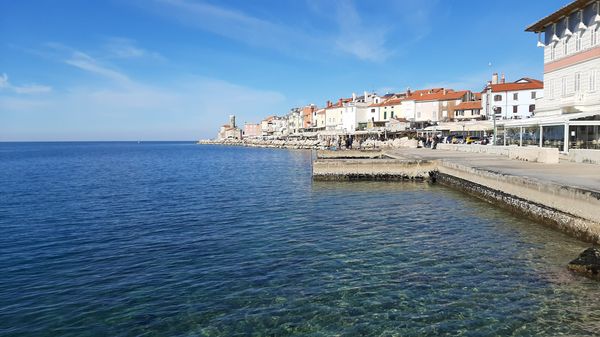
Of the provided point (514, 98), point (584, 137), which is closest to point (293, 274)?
point (584, 137)

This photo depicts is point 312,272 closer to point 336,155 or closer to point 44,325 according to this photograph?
point 44,325

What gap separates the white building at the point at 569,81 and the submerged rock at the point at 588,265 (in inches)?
705

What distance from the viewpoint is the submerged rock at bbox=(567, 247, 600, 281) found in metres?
9.52

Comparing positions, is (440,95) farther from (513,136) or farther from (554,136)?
(554,136)

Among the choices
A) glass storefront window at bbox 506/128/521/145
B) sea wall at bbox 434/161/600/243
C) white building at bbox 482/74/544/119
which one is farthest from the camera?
white building at bbox 482/74/544/119

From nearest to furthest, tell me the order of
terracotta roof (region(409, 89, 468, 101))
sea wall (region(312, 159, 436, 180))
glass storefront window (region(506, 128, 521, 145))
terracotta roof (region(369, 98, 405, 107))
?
sea wall (region(312, 159, 436, 180)) < glass storefront window (region(506, 128, 521, 145)) < terracotta roof (region(409, 89, 468, 101)) < terracotta roof (region(369, 98, 405, 107))

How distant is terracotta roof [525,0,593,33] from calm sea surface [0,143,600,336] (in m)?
17.9

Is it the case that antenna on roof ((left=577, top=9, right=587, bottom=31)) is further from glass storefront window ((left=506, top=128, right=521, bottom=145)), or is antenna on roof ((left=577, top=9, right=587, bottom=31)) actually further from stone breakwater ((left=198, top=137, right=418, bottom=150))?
stone breakwater ((left=198, top=137, right=418, bottom=150))

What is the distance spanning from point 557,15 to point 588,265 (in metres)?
27.4

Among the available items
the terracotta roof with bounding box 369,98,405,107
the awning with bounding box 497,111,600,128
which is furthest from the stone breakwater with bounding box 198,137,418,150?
the awning with bounding box 497,111,600,128

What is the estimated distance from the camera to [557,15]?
102 feet

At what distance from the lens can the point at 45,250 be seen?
521 inches

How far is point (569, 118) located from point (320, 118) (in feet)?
361

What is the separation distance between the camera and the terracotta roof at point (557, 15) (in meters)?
28.3
